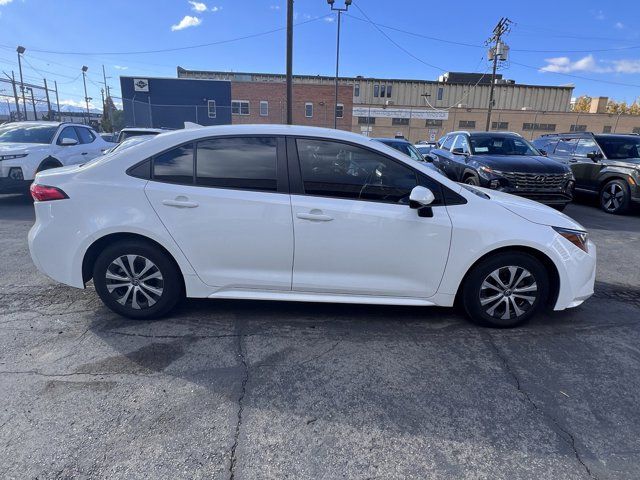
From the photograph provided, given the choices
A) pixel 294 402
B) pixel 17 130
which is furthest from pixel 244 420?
pixel 17 130

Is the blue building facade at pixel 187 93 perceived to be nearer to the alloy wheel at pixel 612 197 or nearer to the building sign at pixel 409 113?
the building sign at pixel 409 113

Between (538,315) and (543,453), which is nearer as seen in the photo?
(543,453)

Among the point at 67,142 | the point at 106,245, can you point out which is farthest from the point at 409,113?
the point at 106,245

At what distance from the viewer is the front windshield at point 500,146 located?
8859 mm

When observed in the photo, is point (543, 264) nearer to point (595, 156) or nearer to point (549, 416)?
point (549, 416)

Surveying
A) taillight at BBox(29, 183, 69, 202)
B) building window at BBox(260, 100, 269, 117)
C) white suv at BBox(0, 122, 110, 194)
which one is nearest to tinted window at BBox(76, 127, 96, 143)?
white suv at BBox(0, 122, 110, 194)

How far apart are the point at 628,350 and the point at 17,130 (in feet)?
39.2

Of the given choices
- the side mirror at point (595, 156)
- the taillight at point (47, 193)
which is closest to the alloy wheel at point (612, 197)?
the side mirror at point (595, 156)

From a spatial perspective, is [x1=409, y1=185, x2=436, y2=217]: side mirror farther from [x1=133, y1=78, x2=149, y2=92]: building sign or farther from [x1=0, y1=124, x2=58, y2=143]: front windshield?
[x1=133, y1=78, x2=149, y2=92]: building sign

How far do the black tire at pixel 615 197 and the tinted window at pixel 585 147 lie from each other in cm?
105

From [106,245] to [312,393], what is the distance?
222 centimetres

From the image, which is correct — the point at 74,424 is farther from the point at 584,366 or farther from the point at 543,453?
the point at 584,366

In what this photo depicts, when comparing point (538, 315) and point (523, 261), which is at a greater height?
point (523, 261)

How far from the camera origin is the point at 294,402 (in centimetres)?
260
